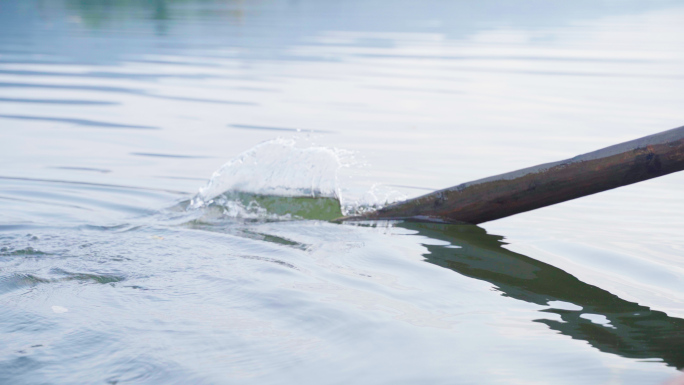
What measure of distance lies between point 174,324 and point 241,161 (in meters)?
2.99

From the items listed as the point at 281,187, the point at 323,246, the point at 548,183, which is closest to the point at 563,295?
the point at 548,183

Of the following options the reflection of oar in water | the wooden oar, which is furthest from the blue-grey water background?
the wooden oar

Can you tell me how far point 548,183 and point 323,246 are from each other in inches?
58.8

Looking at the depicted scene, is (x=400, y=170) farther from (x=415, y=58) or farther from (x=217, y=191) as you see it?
(x=415, y=58)

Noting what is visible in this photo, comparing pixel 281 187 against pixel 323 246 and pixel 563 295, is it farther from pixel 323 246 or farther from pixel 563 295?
pixel 563 295

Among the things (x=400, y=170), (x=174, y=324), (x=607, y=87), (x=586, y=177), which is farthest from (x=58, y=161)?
(x=607, y=87)

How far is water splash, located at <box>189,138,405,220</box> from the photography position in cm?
621

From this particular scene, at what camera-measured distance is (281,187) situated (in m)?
6.35

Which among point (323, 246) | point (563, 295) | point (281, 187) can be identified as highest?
point (281, 187)

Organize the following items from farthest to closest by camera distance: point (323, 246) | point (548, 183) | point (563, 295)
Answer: point (323, 246) → point (548, 183) → point (563, 295)

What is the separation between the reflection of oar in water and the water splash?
0.70m

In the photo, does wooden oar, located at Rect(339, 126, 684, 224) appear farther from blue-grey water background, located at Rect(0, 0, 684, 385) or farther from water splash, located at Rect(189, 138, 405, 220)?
water splash, located at Rect(189, 138, 405, 220)

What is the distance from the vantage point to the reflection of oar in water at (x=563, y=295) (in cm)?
372

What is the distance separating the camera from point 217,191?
253 inches
